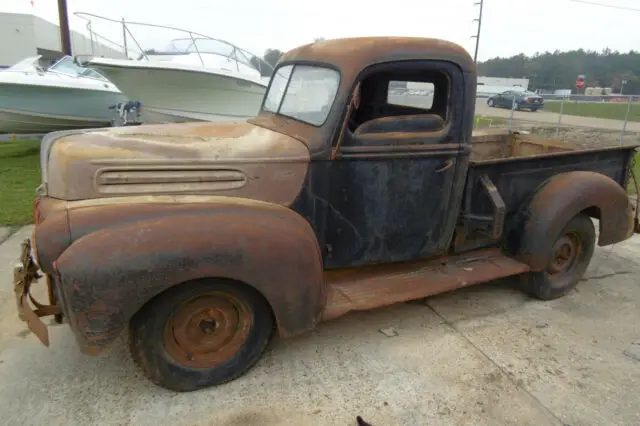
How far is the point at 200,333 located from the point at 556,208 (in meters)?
2.81

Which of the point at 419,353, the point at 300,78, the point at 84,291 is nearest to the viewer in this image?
the point at 84,291

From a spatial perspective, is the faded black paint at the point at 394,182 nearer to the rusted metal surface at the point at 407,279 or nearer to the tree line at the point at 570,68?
the rusted metal surface at the point at 407,279

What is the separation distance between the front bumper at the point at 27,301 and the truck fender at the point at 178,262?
223 millimetres

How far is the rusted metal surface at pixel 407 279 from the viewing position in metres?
3.08

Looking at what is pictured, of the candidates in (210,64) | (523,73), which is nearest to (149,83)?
(210,64)

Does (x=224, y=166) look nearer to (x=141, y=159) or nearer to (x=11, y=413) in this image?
(x=141, y=159)

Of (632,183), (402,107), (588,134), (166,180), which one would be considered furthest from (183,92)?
(588,134)

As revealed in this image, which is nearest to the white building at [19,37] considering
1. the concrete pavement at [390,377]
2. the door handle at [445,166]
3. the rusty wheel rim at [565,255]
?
the concrete pavement at [390,377]

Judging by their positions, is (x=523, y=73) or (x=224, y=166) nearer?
(x=224, y=166)

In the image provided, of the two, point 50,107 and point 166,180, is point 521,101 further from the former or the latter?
point 166,180

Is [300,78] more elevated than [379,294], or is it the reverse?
[300,78]

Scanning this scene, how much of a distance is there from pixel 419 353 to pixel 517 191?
1584mm

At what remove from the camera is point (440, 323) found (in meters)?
3.52

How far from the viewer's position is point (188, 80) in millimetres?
9602
